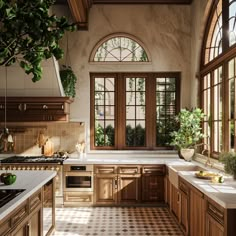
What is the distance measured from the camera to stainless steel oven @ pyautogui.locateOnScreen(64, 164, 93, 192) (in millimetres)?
5824

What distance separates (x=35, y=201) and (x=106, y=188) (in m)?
2.62

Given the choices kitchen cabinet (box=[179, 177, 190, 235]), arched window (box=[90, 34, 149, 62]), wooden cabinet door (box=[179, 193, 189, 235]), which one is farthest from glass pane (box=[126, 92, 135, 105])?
wooden cabinet door (box=[179, 193, 189, 235])

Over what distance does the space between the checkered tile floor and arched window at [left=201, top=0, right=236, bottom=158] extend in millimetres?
1346

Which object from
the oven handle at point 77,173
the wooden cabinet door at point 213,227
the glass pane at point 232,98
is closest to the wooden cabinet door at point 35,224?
the wooden cabinet door at point 213,227

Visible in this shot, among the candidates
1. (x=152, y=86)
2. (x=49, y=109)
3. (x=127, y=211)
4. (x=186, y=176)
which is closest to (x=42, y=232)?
(x=186, y=176)

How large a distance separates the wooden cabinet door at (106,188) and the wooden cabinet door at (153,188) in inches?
20.6

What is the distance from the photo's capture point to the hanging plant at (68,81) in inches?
242

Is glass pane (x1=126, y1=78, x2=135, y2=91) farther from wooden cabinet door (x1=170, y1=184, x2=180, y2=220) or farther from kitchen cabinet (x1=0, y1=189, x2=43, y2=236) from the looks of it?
kitchen cabinet (x1=0, y1=189, x2=43, y2=236)

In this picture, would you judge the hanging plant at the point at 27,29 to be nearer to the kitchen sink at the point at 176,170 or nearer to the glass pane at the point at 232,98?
the glass pane at the point at 232,98

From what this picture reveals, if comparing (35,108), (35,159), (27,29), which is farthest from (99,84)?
(27,29)

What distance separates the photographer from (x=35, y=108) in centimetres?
593

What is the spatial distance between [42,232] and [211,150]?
3.02 metres

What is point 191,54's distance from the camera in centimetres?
648

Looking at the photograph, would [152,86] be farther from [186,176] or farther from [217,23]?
[186,176]
